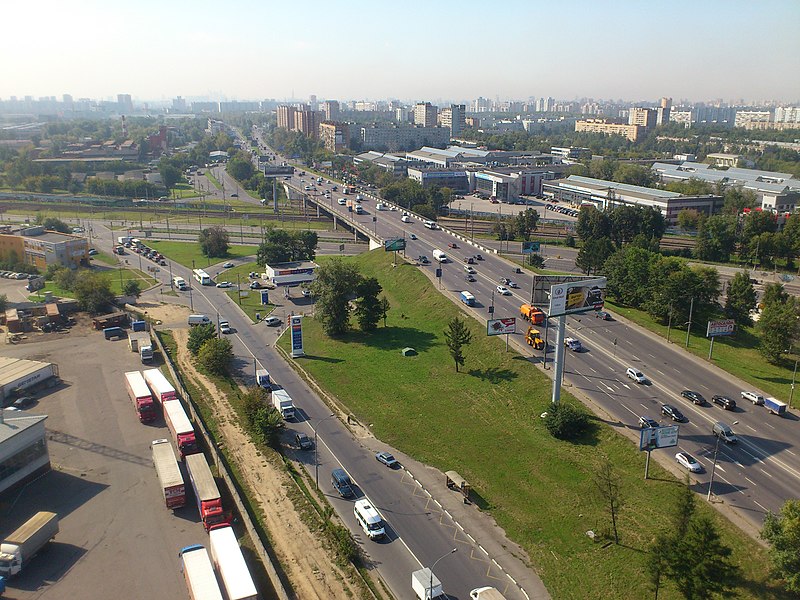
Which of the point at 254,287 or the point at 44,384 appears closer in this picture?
the point at 44,384

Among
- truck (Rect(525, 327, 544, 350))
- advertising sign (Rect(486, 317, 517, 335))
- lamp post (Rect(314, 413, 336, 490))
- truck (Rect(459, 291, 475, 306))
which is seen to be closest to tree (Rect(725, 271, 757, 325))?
truck (Rect(525, 327, 544, 350))

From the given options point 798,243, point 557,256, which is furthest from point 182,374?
point 798,243

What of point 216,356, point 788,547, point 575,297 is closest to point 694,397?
point 575,297

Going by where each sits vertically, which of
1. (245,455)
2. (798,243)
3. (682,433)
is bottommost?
(245,455)

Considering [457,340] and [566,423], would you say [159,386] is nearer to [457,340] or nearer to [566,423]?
[457,340]

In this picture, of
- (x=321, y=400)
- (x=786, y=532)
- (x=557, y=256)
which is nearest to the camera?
(x=786, y=532)

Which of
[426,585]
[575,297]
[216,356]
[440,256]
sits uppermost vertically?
[575,297]

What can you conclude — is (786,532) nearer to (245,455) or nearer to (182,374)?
(245,455)
